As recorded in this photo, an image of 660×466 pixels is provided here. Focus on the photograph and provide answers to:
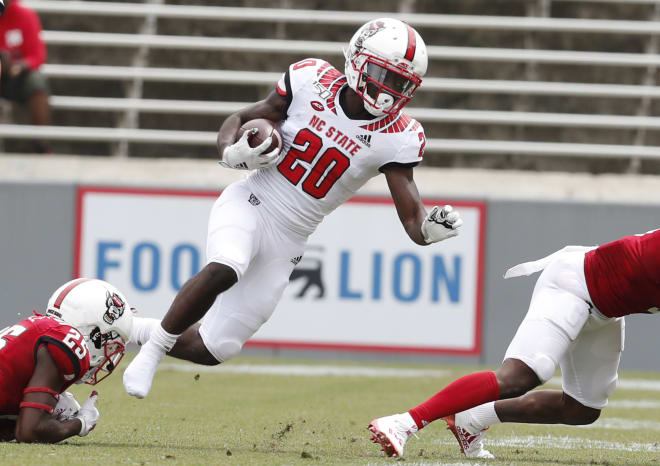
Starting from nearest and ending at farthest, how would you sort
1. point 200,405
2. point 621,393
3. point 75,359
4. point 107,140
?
1. point 75,359
2. point 200,405
3. point 621,393
4. point 107,140

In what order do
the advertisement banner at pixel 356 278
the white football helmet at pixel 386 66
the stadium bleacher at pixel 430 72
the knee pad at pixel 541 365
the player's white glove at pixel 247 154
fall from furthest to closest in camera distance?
the stadium bleacher at pixel 430 72 < the advertisement banner at pixel 356 278 < the white football helmet at pixel 386 66 < the player's white glove at pixel 247 154 < the knee pad at pixel 541 365

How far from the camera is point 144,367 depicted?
4.66 meters

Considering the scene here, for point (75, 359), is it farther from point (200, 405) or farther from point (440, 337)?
point (440, 337)

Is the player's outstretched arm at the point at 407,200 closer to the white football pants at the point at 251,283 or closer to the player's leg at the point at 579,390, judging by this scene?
the white football pants at the point at 251,283

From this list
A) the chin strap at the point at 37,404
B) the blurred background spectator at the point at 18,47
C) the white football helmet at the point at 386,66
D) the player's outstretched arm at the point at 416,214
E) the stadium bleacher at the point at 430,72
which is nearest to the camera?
the chin strap at the point at 37,404

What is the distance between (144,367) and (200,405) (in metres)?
1.89

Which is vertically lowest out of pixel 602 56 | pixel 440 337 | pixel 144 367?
pixel 440 337

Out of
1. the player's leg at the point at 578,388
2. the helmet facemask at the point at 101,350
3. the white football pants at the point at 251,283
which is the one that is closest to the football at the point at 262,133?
the white football pants at the point at 251,283

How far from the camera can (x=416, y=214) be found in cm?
483

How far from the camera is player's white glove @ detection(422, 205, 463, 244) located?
4.61 m

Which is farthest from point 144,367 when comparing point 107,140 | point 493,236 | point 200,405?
point 107,140

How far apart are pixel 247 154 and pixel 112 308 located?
2.73ft

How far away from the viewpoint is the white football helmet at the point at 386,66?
4848mm

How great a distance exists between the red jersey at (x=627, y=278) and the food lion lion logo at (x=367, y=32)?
4.40 ft
